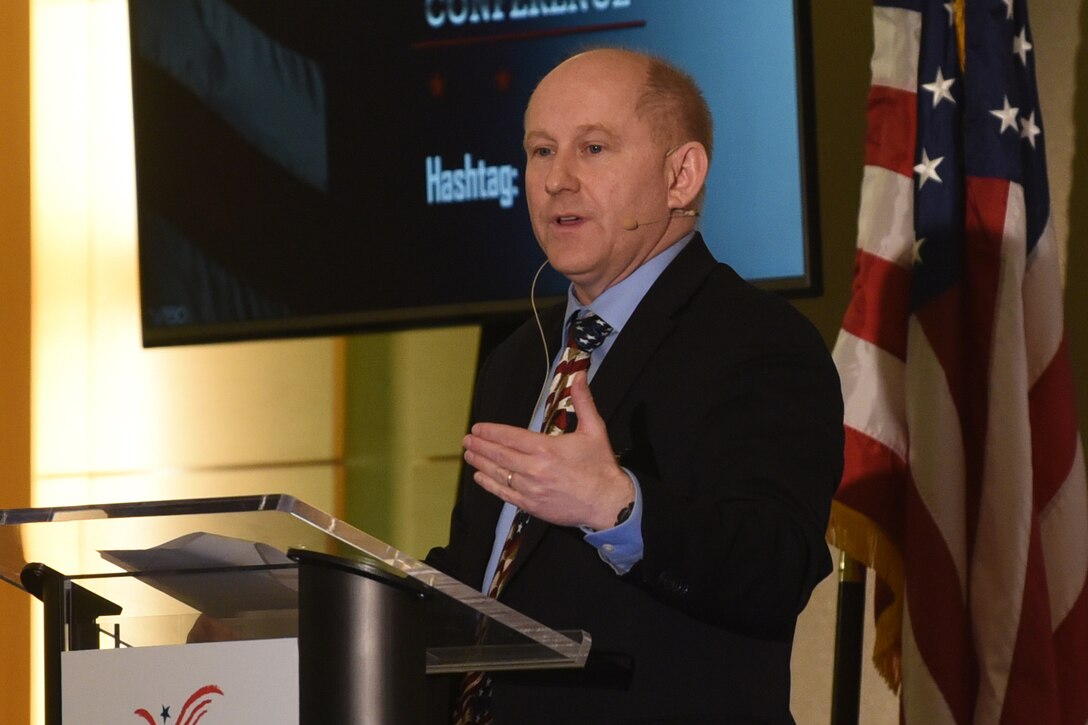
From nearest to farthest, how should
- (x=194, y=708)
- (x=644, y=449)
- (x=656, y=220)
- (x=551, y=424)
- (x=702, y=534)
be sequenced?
1. (x=194, y=708)
2. (x=702, y=534)
3. (x=644, y=449)
4. (x=551, y=424)
5. (x=656, y=220)

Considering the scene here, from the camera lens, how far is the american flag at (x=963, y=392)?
306 cm

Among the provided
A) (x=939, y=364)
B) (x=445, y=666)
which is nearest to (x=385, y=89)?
(x=939, y=364)

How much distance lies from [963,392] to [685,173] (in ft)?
4.72

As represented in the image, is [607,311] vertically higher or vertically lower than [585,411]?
higher

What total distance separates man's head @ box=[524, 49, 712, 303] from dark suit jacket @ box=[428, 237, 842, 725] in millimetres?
151

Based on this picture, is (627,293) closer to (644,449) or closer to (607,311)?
(607,311)

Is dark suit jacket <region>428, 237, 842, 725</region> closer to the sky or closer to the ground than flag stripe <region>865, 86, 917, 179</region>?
closer to the ground

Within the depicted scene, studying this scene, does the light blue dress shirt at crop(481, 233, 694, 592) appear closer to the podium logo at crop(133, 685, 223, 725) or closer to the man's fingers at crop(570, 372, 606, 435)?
the man's fingers at crop(570, 372, 606, 435)

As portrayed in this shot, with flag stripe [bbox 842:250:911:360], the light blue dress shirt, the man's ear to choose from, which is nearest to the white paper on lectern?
the light blue dress shirt

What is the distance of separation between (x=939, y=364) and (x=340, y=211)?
1733 millimetres

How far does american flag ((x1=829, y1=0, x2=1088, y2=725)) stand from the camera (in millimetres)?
3064

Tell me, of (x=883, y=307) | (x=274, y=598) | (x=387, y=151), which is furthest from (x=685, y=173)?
(x=387, y=151)

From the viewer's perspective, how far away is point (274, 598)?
1.41 metres

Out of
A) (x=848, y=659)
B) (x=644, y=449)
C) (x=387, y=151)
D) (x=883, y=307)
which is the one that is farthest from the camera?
(x=387, y=151)
